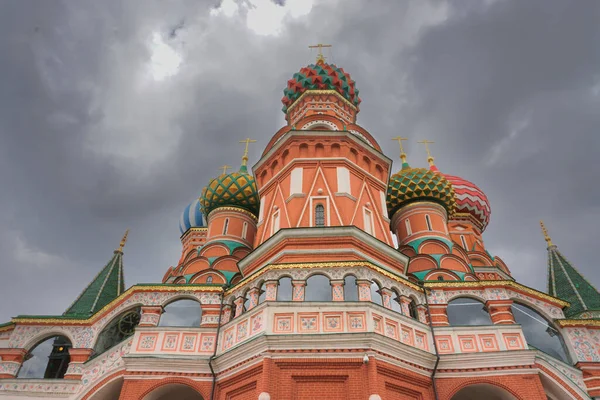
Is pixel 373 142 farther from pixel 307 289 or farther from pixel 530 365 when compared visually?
pixel 530 365

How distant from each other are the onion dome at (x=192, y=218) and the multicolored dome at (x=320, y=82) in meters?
9.79

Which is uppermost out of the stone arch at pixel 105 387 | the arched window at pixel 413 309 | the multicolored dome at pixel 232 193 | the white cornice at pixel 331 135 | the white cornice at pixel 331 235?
the multicolored dome at pixel 232 193

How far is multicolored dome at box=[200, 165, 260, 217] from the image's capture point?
65.1 ft

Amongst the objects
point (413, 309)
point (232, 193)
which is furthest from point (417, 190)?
point (232, 193)

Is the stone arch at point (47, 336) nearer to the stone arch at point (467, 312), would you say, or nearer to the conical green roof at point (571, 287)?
the stone arch at point (467, 312)

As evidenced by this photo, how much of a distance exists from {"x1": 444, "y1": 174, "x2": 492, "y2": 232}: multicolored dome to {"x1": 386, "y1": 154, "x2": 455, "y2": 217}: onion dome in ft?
15.9

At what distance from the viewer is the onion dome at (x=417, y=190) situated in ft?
61.0

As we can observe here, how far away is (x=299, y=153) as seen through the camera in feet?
48.5

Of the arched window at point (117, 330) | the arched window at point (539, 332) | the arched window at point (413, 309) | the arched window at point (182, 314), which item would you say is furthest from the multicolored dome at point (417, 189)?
the arched window at point (117, 330)

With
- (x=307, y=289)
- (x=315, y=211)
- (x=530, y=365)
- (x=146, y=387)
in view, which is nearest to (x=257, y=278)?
(x=307, y=289)

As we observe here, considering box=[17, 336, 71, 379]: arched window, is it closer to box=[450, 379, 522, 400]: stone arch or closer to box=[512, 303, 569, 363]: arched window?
Result: box=[450, 379, 522, 400]: stone arch

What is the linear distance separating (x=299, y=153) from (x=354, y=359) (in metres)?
7.26

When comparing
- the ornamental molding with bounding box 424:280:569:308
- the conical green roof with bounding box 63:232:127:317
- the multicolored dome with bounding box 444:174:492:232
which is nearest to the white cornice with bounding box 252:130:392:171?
the ornamental molding with bounding box 424:280:569:308

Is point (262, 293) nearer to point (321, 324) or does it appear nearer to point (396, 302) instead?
point (321, 324)
